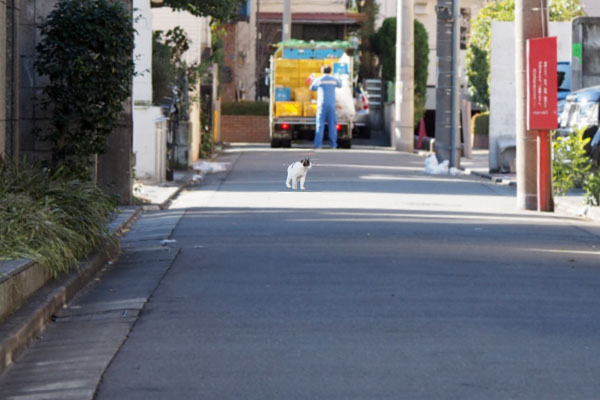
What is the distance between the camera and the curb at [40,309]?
28.1ft

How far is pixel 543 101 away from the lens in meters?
20.6

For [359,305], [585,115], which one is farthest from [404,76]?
[359,305]

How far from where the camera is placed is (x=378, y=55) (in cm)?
5641

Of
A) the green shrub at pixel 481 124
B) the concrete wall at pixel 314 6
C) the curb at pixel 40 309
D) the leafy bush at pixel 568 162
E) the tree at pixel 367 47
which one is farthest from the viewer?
the tree at pixel 367 47

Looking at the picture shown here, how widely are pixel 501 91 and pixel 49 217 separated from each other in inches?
756

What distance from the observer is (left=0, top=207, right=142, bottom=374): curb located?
8562mm

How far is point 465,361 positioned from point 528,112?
13.0 metres

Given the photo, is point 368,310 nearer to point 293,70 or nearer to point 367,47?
point 293,70

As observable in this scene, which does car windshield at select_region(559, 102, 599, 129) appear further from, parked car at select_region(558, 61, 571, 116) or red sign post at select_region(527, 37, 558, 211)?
parked car at select_region(558, 61, 571, 116)

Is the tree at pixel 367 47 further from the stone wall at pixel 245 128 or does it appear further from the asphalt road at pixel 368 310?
the asphalt road at pixel 368 310

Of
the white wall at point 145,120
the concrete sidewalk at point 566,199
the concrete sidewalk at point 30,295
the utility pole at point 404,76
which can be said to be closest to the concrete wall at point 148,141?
the white wall at point 145,120

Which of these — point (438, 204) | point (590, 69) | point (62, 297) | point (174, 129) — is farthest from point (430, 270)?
point (590, 69)

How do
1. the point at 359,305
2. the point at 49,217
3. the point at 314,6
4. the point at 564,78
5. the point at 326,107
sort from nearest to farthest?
the point at 359,305 < the point at 326,107 < the point at 49,217 < the point at 564,78 < the point at 314,6

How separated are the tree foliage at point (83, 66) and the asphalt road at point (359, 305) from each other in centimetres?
155
